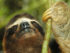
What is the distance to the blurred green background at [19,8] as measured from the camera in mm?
5059

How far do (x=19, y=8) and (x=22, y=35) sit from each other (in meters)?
2.00

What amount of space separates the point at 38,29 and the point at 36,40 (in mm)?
244

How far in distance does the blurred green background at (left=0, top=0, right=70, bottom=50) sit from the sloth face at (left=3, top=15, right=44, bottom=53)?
3.73 ft

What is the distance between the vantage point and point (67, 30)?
3.44 meters

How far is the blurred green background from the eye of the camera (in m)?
5.06

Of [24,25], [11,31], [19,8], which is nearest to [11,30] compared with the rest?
[11,31]

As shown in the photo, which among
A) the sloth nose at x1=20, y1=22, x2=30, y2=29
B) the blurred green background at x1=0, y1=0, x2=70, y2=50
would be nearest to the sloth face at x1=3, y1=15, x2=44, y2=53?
the sloth nose at x1=20, y1=22, x2=30, y2=29

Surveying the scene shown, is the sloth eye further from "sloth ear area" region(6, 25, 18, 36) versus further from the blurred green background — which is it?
the blurred green background

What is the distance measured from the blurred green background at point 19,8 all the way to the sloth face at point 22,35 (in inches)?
44.8

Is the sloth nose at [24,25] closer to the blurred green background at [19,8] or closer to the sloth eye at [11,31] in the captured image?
the sloth eye at [11,31]

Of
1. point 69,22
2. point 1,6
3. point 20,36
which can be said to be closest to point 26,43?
point 20,36

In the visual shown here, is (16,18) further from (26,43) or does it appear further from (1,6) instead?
(1,6)

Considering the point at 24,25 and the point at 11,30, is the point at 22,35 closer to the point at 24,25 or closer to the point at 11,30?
the point at 24,25

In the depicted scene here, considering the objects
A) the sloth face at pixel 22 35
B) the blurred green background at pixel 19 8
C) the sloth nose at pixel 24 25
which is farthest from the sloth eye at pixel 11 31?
the blurred green background at pixel 19 8
